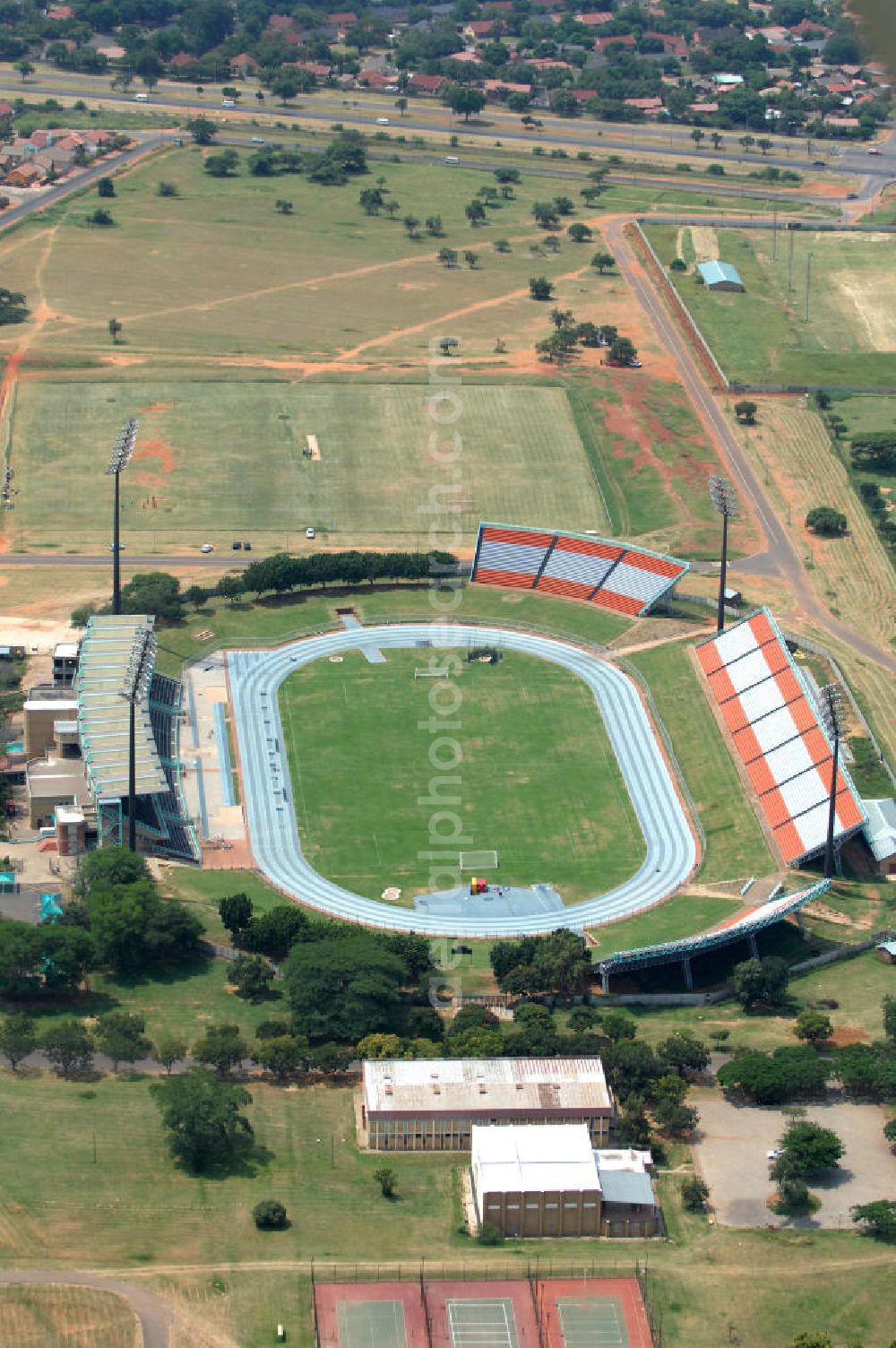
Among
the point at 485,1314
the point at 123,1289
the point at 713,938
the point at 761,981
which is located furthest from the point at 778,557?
the point at 123,1289

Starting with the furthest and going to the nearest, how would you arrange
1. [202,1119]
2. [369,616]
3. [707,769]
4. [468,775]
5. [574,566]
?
[574,566] → [369,616] → [468,775] → [707,769] → [202,1119]

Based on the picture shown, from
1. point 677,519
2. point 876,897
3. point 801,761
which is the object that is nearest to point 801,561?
point 677,519

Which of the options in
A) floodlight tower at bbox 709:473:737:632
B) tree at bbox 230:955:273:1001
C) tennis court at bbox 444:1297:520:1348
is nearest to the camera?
tennis court at bbox 444:1297:520:1348

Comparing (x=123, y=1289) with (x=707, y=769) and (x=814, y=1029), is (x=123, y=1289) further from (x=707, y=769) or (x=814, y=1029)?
(x=707, y=769)

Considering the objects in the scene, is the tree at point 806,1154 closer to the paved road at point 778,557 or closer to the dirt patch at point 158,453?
the paved road at point 778,557

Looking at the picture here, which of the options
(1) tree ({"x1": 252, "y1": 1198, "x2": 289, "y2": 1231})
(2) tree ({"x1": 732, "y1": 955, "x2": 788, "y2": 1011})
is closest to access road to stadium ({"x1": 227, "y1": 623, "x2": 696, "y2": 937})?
(2) tree ({"x1": 732, "y1": 955, "x2": 788, "y2": 1011})

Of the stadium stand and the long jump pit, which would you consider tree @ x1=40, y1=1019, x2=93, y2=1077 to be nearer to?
the long jump pit
